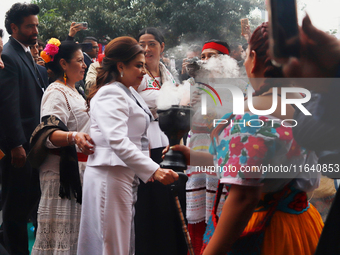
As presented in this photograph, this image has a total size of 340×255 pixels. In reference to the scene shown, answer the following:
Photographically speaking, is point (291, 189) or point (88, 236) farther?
point (88, 236)

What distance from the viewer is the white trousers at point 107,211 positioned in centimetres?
238

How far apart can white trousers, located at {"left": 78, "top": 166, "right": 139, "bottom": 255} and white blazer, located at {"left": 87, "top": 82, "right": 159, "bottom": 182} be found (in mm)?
97

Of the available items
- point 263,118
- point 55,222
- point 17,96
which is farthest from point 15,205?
point 263,118

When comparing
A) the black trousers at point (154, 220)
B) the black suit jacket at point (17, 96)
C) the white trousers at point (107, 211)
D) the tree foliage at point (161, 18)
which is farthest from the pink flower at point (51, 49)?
the tree foliage at point (161, 18)

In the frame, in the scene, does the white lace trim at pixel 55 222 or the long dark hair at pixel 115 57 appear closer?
the long dark hair at pixel 115 57

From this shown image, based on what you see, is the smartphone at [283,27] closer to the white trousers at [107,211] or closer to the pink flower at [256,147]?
the pink flower at [256,147]

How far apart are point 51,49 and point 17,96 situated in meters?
0.54

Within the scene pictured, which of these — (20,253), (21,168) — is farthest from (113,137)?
(20,253)

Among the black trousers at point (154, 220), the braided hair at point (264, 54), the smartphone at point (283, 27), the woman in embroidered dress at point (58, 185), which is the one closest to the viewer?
the smartphone at point (283, 27)

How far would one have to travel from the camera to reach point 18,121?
3258 millimetres

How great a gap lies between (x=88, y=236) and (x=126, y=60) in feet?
4.29

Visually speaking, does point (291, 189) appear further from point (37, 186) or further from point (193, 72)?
point (37, 186)

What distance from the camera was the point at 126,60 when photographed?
8.74 ft

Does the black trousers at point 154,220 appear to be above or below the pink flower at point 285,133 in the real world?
below
